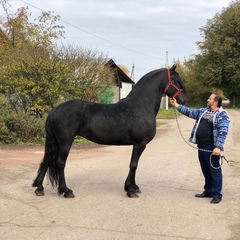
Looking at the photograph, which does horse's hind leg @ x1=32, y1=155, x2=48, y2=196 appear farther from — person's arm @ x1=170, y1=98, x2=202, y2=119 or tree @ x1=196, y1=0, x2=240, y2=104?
tree @ x1=196, y1=0, x2=240, y2=104

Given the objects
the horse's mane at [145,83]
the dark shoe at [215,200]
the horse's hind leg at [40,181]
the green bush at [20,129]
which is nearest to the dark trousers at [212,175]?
the dark shoe at [215,200]

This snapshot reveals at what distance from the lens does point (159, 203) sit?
5.54m

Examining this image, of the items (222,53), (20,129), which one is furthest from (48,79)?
(222,53)

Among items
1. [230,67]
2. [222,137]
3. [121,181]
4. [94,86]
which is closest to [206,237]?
[222,137]

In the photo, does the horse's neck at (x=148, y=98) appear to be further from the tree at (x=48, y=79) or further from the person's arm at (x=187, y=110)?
the tree at (x=48, y=79)

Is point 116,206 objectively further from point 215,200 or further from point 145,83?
point 145,83

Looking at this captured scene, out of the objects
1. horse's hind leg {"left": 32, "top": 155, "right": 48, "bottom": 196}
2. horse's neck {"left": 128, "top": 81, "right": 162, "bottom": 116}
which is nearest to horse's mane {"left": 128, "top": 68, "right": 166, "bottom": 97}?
horse's neck {"left": 128, "top": 81, "right": 162, "bottom": 116}

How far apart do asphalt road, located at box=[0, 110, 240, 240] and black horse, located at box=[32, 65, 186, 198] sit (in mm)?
439

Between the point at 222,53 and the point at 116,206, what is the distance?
44140 mm

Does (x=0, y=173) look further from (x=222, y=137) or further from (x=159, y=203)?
(x=222, y=137)

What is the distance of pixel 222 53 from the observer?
45.9 meters

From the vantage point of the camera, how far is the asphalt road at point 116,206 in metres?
4.28

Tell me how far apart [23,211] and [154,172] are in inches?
144

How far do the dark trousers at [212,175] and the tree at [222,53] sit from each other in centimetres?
4192
